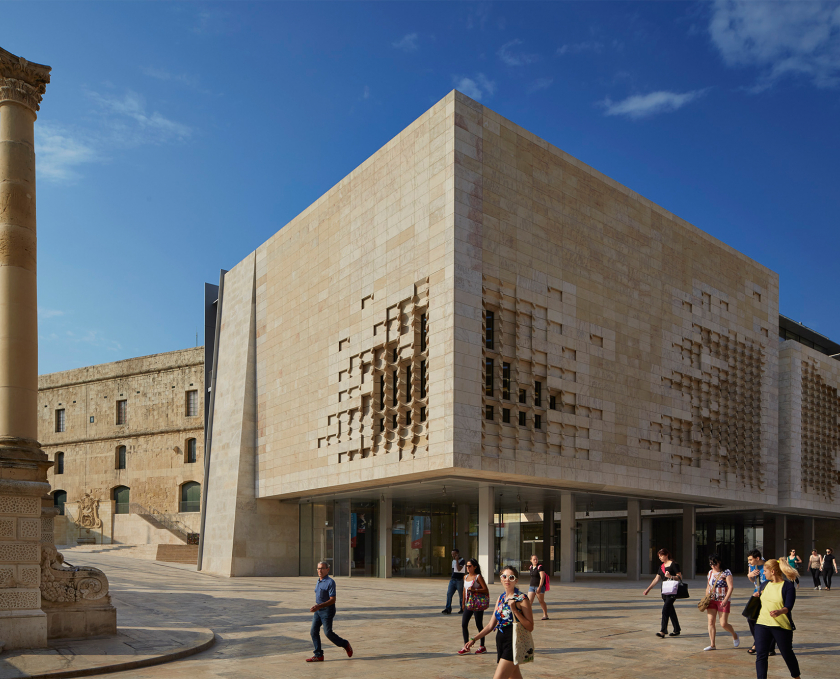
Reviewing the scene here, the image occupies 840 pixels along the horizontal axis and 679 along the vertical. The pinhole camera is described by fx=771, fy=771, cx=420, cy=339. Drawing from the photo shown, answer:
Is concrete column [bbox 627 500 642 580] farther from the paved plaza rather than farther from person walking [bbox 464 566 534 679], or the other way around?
person walking [bbox 464 566 534 679]

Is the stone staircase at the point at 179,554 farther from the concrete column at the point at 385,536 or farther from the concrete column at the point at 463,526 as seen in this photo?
the concrete column at the point at 463,526

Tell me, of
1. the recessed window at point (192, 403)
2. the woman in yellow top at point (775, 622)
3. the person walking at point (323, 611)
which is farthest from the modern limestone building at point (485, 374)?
the woman in yellow top at point (775, 622)

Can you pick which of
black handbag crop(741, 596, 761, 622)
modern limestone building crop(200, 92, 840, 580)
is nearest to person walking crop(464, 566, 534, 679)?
black handbag crop(741, 596, 761, 622)

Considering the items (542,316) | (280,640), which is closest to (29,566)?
(280,640)

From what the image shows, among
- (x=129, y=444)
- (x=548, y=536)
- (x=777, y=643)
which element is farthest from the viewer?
(x=129, y=444)

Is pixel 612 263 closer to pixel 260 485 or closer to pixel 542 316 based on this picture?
pixel 542 316

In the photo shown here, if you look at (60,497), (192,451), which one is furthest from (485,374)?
(60,497)

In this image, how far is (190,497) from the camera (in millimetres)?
55281

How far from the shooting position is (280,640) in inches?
606

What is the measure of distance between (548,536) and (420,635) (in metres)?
25.1

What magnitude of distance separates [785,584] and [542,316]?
21.3m

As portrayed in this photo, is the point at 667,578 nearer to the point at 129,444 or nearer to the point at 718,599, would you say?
the point at 718,599

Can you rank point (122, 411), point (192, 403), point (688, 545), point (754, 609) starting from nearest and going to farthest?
point (754, 609), point (688, 545), point (192, 403), point (122, 411)

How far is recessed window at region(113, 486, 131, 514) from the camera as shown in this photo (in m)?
57.3
